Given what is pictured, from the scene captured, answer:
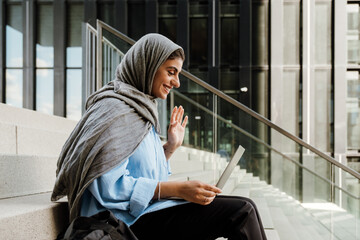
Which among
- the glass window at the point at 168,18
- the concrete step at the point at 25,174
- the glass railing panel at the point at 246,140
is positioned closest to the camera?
the concrete step at the point at 25,174

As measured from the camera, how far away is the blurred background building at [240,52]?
9.41 metres

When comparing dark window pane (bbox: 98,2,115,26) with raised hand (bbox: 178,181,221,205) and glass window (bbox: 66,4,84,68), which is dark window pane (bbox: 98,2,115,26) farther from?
raised hand (bbox: 178,181,221,205)

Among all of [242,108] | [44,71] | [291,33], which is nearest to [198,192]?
[242,108]

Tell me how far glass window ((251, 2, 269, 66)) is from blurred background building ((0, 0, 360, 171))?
3 centimetres

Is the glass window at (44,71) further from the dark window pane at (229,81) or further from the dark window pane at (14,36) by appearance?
the dark window pane at (229,81)

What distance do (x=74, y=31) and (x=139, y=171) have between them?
9.55 m

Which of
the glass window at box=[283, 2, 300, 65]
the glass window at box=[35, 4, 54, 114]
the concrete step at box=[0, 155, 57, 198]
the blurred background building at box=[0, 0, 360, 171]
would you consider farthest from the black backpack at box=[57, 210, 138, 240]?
the glass window at box=[35, 4, 54, 114]

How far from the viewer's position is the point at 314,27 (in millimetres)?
9602

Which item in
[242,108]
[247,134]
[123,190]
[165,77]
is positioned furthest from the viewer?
[247,134]

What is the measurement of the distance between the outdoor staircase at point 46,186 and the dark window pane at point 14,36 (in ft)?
23.1

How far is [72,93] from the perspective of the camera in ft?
33.2

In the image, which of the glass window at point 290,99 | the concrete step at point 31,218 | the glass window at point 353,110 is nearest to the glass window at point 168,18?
the glass window at point 290,99

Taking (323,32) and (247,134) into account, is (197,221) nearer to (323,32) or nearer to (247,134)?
(247,134)

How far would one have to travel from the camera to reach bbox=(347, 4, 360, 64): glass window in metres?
9.43
